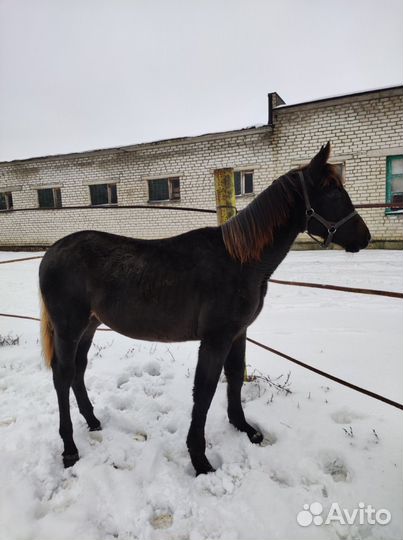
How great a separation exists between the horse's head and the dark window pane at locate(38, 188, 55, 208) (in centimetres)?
1556

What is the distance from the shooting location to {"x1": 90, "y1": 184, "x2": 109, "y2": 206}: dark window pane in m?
14.0

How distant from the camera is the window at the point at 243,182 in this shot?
11977mm

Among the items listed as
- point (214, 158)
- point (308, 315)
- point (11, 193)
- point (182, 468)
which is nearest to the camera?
point (182, 468)

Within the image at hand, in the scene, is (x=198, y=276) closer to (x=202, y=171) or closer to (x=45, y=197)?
(x=202, y=171)

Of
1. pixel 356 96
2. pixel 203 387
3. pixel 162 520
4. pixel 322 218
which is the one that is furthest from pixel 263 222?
pixel 356 96

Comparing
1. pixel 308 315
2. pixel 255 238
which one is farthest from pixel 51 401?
pixel 308 315

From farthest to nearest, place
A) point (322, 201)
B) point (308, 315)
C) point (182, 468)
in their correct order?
point (308, 315)
point (182, 468)
point (322, 201)

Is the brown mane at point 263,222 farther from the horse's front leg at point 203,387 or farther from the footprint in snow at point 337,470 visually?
the footprint in snow at point 337,470

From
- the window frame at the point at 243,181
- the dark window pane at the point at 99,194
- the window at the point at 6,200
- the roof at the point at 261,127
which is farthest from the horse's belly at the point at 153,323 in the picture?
the window at the point at 6,200

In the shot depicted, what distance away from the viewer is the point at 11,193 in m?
15.4

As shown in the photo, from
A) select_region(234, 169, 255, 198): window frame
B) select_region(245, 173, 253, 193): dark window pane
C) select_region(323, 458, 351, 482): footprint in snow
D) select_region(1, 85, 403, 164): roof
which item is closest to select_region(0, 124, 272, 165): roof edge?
select_region(1, 85, 403, 164): roof

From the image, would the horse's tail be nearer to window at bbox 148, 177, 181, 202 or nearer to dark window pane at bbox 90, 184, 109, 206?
window at bbox 148, 177, 181, 202

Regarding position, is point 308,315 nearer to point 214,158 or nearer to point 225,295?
point 225,295

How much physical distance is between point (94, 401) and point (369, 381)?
2.75 m
